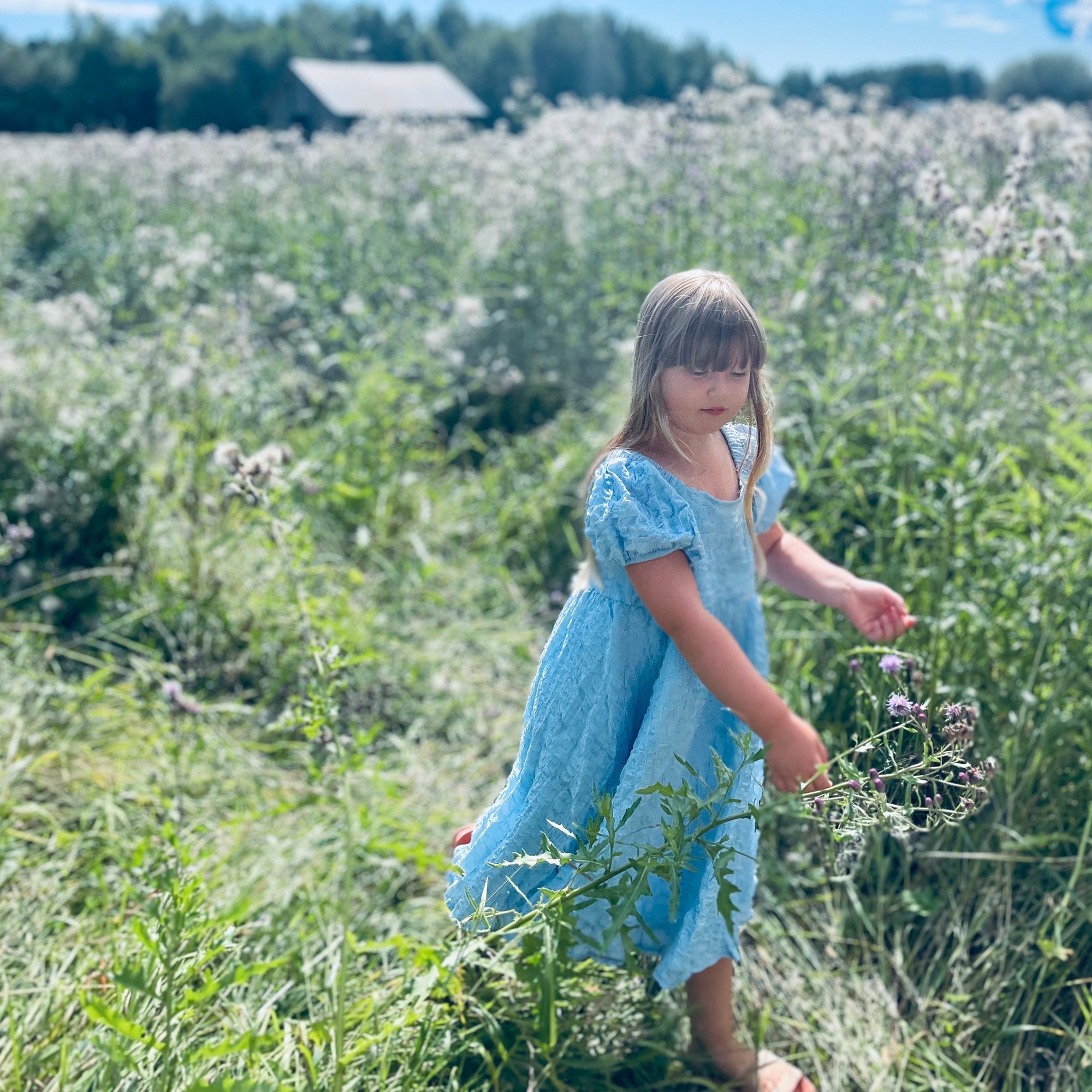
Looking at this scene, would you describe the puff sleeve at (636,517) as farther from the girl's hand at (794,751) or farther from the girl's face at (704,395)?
the girl's hand at (794,751)

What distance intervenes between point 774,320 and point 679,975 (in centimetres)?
246

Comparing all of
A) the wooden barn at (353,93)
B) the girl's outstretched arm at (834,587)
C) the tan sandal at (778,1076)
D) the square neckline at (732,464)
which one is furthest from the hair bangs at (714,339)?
the wooden barn at (353,93)

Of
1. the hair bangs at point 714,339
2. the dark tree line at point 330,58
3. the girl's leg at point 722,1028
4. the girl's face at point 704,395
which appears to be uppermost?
the dark tree line at point 330,58

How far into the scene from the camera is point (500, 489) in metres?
4.12

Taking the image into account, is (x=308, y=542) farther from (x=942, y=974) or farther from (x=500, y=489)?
(x=500, y=489)

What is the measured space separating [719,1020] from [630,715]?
685 millimetres

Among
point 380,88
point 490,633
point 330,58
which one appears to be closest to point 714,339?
point 490,633

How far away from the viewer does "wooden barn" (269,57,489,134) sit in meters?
22.2

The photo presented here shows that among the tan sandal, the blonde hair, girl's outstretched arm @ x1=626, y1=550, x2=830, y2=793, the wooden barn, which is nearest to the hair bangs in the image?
the blonde hair

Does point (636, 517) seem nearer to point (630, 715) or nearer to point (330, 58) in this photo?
point (630, 715)

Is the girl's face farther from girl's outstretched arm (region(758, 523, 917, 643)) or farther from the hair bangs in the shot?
girl's outstretched arm (region(758, 523, 917, 643))

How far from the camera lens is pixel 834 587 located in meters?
1.81

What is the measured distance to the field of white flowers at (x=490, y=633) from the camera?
1787 millimetres

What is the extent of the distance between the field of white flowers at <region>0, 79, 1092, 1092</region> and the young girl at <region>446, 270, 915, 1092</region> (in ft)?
0.44
